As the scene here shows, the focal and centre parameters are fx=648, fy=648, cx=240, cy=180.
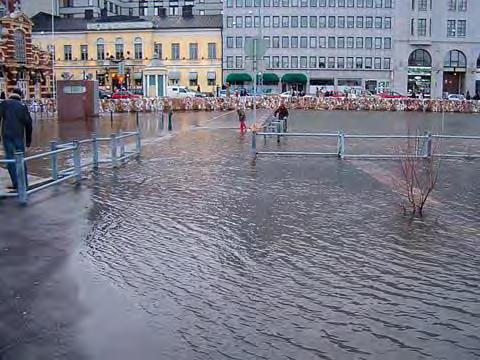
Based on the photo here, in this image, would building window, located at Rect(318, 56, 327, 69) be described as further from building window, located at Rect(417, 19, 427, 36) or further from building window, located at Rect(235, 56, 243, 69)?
building window, located at Rect(417, 19, 427, 36)

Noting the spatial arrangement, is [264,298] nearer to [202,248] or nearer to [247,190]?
[202,248]

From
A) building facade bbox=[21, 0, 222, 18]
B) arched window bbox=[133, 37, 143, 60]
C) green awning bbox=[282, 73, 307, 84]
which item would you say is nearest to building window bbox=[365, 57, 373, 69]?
green awning bbox=[282, 73, 307, 84]

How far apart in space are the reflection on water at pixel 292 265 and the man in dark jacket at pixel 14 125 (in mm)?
1739

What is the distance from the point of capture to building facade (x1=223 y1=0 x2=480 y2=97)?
88.9 metres

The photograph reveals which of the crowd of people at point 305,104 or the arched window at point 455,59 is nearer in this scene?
the crowd of people at point 305,104

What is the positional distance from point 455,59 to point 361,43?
42.8 ft

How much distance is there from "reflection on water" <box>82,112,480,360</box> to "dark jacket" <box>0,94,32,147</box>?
1.85 metres

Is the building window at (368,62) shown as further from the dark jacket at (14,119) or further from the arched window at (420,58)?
the dark jacket at (14,119)

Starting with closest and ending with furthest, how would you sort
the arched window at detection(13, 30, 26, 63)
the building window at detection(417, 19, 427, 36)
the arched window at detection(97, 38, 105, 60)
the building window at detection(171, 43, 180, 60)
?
1. the arched window at detection(13, 30, 26, 63)
2. the arched window at detection(97, 38, 105, 60)
3. the building window at detection(171, 43, 180, 60)
4. the building window at detection(417, 19, 427, 36)

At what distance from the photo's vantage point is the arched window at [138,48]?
85812mm

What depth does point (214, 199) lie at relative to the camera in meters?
11.6

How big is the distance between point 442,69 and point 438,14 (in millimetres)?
7860

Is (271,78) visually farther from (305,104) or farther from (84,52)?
(305,104)

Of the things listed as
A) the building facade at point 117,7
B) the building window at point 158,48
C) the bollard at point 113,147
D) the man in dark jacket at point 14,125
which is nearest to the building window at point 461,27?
the building facade at point 117,7
